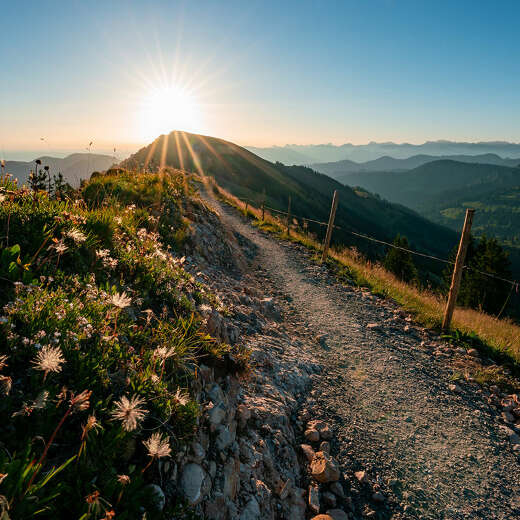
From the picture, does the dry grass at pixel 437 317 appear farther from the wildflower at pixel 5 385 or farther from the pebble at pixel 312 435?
the wildflower at pixel 5 385

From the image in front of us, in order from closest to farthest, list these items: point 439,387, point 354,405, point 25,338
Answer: point 25,338 → point 354,405 → point 439,387

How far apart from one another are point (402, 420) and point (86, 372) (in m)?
4.70

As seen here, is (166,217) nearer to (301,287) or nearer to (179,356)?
(301,287)

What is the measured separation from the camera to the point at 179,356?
302 centimetres

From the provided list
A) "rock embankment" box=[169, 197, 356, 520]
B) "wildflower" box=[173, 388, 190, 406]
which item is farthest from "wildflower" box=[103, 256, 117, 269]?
"wildflower" box=[173, 388, 190, 406]

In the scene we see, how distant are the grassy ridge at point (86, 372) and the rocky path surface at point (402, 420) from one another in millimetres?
2404

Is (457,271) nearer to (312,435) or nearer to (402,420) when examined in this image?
(402,420)

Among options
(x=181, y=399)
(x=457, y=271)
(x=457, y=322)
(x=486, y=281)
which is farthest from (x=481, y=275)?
(x=181, y=399)

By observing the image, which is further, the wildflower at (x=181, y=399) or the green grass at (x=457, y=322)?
the green grass at (x=457, y=322)

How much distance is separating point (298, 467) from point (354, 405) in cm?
175

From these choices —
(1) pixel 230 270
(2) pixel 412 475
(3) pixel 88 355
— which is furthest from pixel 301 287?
(3) pixel 88 355

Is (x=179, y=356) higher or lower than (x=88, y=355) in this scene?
lower

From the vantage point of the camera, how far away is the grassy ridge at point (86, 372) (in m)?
1.66

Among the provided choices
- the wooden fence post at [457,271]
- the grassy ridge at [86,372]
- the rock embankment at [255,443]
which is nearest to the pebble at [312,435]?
the rock embankment at [255,443]
